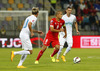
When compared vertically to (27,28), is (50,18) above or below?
below

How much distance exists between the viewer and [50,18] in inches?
1119

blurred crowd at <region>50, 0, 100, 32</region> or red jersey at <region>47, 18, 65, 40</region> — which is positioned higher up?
red jersey at <region>47, 18, 65, 40</region>

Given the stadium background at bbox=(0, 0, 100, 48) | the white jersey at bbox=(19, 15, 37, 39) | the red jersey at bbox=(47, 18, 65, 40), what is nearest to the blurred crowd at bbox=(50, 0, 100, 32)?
the stadium background at bbox=(0, 0, 100, 48)

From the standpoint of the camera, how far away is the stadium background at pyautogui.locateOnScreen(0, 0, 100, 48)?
25891 millimetres

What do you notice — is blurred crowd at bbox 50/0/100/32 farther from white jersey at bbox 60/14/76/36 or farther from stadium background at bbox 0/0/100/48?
white jersey at bbox 60/14/76/36

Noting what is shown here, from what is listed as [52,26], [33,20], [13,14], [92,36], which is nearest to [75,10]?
[92,36]

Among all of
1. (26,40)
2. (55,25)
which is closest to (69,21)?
(55,25)

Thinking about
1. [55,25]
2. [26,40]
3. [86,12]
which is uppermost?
[55,25]

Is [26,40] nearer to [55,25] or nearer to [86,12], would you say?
[55,25]

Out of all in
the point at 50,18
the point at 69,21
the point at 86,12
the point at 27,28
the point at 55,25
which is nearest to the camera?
the point at 27,28

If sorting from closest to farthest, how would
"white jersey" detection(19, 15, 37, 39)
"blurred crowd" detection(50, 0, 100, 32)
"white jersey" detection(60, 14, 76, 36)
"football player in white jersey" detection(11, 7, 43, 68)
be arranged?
1. "football player in white jersey" detection(11, 7, 43, 68)
2. "white jersey" detection(19, 15, 37, 39)
3. "white jersey" detection(60, 14, 76, 36)
4. "blurred crowd" detection(50, 0, 100, 32)

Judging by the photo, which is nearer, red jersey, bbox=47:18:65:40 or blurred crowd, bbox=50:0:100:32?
red jersey, bbox=47:18:65:40

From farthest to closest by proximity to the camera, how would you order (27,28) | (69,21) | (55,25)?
(69,21) → (55,25) → (27,28)

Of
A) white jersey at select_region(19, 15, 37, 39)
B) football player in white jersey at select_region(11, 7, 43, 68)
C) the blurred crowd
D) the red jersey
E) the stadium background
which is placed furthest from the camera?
the blurred crowd
